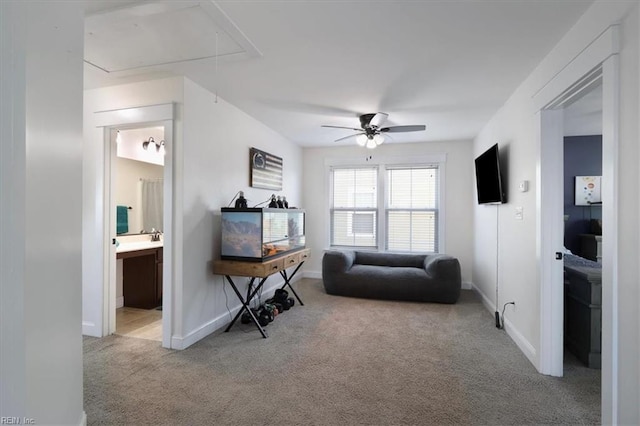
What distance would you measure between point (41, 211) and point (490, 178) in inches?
148

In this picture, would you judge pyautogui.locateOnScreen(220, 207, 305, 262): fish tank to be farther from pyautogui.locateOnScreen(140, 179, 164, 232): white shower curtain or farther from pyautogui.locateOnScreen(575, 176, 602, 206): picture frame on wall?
pyautogui.locateOnScreen(575, 176, 602, 206): picture frame on wall

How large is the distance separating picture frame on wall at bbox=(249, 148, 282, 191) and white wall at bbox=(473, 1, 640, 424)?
2926 millimetres

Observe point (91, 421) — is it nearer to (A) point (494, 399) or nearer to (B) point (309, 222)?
(A) point (494, 399)

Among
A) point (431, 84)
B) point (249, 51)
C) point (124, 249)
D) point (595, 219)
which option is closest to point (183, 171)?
point (249, 51)

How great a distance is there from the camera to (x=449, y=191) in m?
5.08

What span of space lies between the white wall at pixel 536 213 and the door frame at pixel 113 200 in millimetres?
3081

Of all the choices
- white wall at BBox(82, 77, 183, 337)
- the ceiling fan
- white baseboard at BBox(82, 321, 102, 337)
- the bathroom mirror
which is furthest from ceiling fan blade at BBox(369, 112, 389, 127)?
white baseboard at BBox(82, 321, 102, 337)

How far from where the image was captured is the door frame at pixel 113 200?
2.71 metres

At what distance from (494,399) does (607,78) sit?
2.03 metres

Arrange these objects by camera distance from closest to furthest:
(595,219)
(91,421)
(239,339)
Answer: (91,421), (239,339), (595,219)

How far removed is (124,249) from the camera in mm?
3406

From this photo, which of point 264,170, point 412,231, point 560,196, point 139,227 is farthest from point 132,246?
point 560,196

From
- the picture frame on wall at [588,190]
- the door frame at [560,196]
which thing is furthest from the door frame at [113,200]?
the picture frame on wall at [588,190]

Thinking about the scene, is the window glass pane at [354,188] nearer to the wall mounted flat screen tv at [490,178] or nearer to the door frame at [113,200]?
the wall mounted flat screen tv at [490,178]
